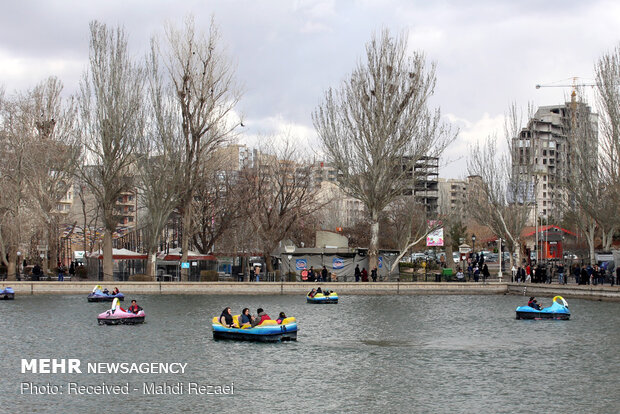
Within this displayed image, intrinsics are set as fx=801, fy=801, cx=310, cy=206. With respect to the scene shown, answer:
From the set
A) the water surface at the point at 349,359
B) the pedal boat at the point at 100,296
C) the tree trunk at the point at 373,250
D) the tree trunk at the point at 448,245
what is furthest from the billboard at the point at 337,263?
the pedal boat at the point at 100,296

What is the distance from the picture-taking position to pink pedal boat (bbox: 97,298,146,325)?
36656 mm

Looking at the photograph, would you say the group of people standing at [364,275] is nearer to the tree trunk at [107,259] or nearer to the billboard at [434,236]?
the billboard at [434,236]

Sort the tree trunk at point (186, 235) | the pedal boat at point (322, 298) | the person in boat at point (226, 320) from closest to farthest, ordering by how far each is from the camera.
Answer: the person in boat at point (226, 320)
the pedal boat at point (322, 298)
the tree trunk at point (186, 235)

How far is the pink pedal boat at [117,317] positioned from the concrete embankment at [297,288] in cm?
1662

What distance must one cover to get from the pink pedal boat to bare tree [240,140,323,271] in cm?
2892

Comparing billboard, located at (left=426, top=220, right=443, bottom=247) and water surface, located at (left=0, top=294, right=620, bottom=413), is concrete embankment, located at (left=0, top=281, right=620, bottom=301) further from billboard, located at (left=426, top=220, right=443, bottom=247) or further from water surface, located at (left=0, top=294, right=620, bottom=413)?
water surface, located at (left=0, top=294, right=620, bottom=413)

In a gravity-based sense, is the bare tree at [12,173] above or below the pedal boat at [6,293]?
above

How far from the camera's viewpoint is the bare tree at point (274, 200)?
66688 mm

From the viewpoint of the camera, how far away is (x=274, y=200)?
7031 cm

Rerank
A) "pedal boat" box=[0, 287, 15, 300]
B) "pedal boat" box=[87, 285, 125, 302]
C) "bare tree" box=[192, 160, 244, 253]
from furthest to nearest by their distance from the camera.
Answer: "bare tree" box=[192, 160, 244, 253]
"pedal boat" box=[0, 287, 15, 300]
"pedal boat" box=[87, 285, 125, 302]

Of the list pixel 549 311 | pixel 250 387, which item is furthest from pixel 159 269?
pixel 250 387

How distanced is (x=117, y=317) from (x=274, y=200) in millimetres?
34566

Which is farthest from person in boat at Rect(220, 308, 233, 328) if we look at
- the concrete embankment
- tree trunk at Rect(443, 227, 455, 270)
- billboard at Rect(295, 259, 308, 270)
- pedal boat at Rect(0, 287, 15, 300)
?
tree trunk at Rect(443, 227, 455, 270)

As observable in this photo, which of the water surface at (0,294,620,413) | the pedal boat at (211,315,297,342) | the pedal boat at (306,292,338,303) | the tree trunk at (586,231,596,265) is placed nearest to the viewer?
the water surface at (0,294,620,413)
